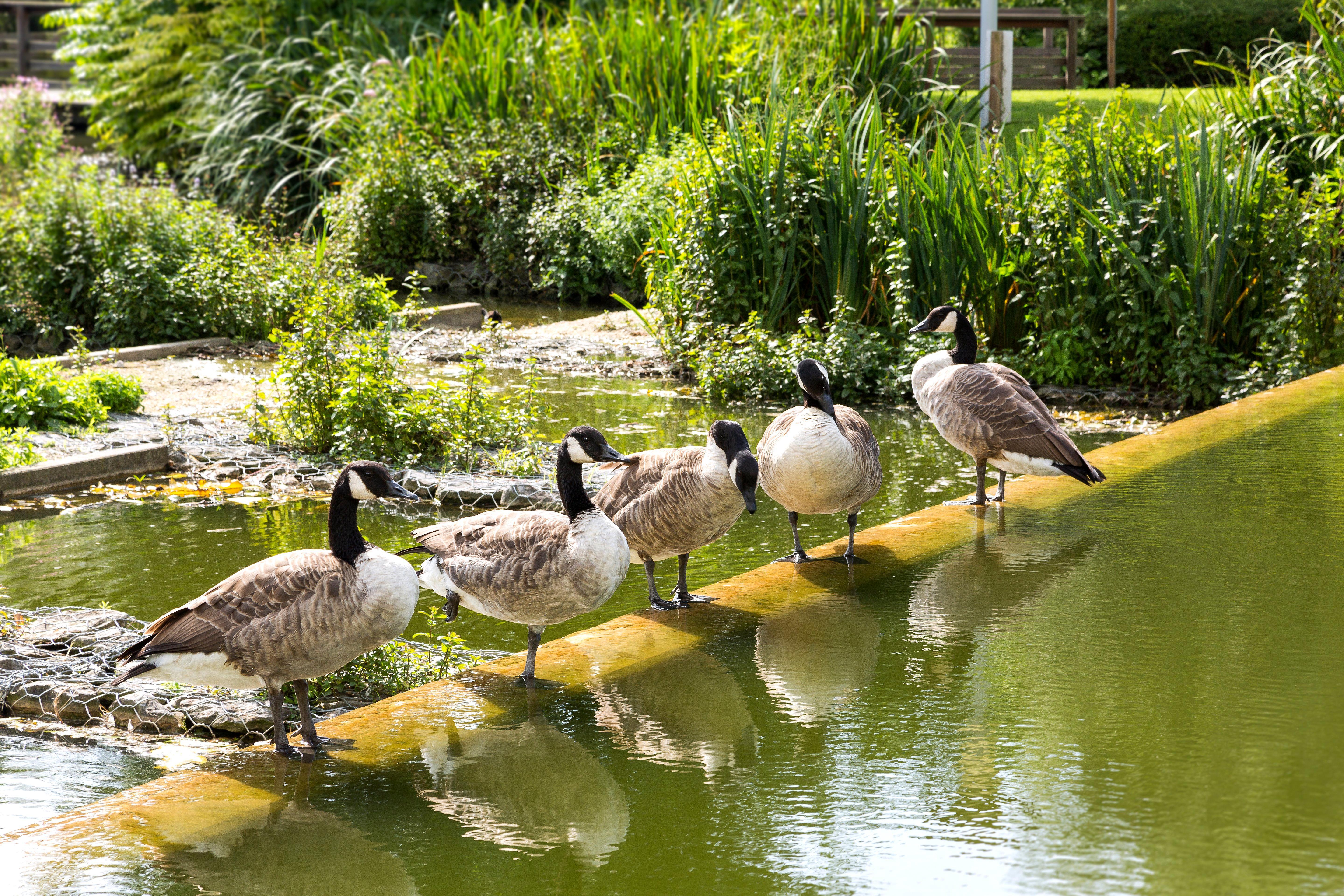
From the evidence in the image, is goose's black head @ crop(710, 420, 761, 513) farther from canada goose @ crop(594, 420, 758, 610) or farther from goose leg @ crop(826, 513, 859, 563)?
goose leg @ crop(826, 513, 859, 563)

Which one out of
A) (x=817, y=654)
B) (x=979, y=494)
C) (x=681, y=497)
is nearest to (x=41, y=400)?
(x=681, y=497)

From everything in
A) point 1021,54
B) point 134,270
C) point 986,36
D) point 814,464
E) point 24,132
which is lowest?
point 814,464

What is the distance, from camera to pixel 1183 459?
7.26m

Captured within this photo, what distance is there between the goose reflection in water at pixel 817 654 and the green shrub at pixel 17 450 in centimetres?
591

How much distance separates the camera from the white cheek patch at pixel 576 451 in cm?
476

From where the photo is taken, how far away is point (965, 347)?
7.35m

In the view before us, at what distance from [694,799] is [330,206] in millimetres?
16493

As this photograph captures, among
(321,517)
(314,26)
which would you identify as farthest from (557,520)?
(314,26)

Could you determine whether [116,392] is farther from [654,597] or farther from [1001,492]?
[1001,492]

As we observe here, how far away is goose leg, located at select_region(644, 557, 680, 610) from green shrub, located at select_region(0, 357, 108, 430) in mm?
6027

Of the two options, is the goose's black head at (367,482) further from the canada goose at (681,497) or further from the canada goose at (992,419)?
the canada goose at (992,419)

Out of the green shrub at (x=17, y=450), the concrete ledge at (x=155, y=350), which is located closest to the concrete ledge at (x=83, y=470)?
the green shrub at (x=17, y=450)

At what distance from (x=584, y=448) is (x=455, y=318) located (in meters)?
11.2

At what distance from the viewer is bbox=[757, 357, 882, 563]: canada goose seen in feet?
18.1
